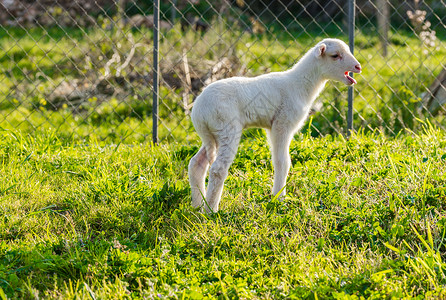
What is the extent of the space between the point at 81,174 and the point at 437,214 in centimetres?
277

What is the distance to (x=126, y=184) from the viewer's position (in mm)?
3973

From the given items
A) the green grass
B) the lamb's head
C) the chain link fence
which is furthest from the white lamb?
the chain link fence

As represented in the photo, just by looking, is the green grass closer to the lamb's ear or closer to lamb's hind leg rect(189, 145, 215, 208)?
lamb's hind leg rect(189, 145, 215, 208)

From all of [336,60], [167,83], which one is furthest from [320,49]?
[167,83]

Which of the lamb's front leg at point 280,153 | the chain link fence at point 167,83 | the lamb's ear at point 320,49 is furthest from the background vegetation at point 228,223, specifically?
the lamb's ear at point 320,49

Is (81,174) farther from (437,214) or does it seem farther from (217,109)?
(437,214)

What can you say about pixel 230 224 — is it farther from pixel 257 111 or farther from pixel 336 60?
pixel 336 60

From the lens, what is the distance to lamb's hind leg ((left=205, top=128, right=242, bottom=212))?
139 inches

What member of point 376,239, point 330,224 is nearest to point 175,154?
point 330,224

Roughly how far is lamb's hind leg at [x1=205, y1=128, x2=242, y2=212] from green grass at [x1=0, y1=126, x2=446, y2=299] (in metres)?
0.16

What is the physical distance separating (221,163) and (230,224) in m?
0.42

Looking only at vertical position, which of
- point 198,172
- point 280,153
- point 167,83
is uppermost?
point 280,153

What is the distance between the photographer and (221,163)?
3.54 meters

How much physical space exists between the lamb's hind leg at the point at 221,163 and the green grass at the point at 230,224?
0.16 metres
